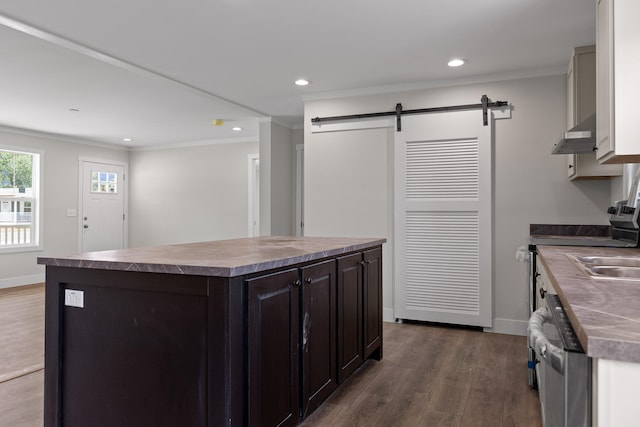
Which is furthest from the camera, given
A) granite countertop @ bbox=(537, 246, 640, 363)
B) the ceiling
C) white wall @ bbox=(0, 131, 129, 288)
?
white wall @ bbox=(0, 131, 129, 288)

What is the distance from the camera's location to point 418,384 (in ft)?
9.00

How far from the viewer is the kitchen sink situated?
1.78 meters

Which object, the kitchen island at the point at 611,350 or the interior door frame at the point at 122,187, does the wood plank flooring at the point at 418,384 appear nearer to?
the kitchen island at the point at 611,350

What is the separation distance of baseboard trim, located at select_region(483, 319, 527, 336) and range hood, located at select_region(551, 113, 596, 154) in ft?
5.55

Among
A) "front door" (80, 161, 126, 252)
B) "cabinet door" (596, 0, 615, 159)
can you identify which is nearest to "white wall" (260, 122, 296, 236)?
"front door" (80, 161, 126, 252)

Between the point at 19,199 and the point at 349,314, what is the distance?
20.4 ft

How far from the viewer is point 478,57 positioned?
141 inches

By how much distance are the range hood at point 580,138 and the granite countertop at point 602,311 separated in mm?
1208

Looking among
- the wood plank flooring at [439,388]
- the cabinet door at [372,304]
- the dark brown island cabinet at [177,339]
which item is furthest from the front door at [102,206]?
the dark brown island cabinet at [177,339]

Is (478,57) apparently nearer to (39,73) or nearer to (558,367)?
(558,367)

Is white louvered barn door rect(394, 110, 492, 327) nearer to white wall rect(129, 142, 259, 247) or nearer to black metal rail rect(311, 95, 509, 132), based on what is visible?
black metal rail rect(311, 95, 509, 132)

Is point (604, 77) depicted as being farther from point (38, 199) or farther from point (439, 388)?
point (38, 199)

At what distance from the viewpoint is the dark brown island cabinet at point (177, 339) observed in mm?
1535

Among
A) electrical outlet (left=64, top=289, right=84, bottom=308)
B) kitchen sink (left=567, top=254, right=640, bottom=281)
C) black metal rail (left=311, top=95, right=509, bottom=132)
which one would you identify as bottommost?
electrical outlet (left=64, top=289, right=84, bottom=308)
